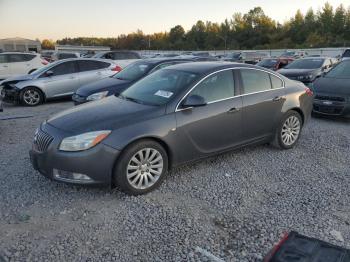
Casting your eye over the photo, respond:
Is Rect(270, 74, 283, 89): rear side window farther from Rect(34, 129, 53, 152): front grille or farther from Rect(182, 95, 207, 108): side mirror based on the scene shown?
Rect(34, 129, 53, 152): front grille

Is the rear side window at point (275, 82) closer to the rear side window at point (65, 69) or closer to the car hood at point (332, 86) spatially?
the car hood at point (332, 86)

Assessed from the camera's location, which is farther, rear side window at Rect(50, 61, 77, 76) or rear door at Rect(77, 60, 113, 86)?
rear door at Rect(77, 60, 113, 86)

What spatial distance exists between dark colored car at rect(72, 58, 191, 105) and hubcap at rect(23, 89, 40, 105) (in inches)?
105

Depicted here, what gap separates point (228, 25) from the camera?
338 feet

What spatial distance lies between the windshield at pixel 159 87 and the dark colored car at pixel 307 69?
26.8 feet

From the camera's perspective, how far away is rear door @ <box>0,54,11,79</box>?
15172 millimetres

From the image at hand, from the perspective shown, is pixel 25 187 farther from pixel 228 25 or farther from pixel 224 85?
pixel 228 25

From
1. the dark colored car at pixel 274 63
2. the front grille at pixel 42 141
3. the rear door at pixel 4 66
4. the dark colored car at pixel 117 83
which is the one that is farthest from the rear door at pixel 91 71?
the dark colored car at pixel 274 63

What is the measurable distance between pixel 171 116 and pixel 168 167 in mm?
671

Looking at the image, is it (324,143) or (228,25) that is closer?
(324,143)

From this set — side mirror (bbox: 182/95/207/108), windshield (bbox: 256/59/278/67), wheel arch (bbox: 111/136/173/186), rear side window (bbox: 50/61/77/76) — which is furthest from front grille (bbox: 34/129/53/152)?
windshield (bbox: 256/59/278/67)

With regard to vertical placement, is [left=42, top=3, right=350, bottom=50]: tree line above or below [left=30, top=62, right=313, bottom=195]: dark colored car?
above

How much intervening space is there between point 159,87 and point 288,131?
94.8 inches

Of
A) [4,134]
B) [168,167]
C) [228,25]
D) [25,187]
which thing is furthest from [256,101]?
[228,25]
